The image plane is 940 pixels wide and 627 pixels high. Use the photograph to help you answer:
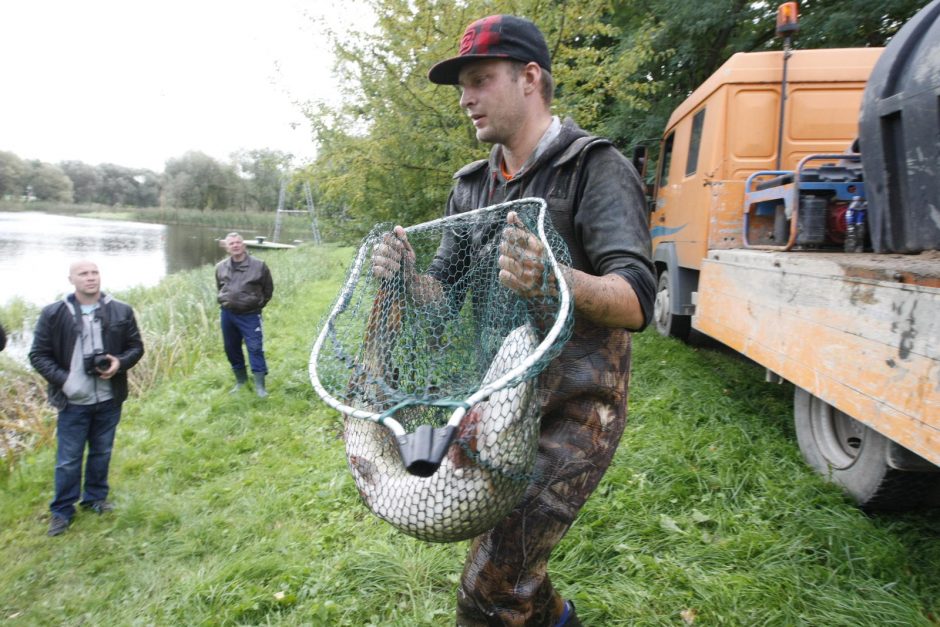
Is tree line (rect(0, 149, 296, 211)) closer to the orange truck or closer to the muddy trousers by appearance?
the orange truck

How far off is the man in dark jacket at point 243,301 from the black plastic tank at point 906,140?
5.91 metres

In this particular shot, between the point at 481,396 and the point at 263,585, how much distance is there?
2.80 metres

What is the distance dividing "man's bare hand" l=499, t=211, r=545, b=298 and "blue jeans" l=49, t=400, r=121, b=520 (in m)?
4.36

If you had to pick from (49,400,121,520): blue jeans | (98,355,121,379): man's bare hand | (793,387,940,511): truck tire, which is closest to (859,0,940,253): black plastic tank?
(793,387,940,511): truck tire

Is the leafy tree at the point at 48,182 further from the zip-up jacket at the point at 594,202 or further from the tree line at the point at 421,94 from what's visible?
the zip-up jacket at the point at 594,202

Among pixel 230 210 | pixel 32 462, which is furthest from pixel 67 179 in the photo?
pixel 32 462

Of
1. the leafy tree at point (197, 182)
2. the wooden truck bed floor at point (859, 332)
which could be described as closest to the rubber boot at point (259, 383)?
the wooden truck bed floor at point (859, 332)

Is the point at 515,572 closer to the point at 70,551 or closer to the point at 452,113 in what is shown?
the point at 70,551

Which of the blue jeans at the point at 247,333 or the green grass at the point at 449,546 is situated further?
the blue jeans at the point at 247,333

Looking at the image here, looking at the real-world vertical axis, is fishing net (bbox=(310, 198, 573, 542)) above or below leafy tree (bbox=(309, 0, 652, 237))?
below

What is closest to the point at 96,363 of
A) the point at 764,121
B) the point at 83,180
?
the point at 764,121

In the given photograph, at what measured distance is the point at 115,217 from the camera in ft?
189

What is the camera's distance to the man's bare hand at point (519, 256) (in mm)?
1231

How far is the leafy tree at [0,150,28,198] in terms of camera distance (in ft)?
132
